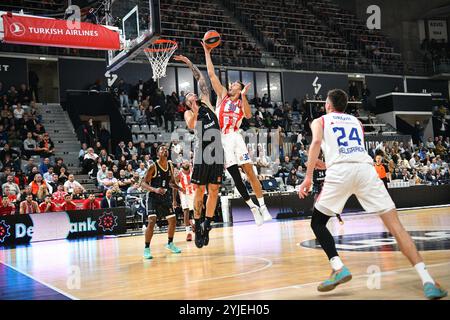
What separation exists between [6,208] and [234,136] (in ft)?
27.4

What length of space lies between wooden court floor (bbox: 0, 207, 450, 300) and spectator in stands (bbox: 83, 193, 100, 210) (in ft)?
16.6

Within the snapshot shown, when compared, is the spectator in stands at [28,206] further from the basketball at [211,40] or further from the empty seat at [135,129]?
the basketball at [211,40]

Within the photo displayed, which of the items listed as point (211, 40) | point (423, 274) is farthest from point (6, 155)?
point (423, 274)

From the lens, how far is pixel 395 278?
15.7ft

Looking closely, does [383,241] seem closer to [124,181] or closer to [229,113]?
[229,113]

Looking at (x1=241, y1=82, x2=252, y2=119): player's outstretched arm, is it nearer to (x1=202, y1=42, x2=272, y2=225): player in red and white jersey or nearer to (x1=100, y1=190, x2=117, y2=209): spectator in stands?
(x1=202, y1=42, x2=272, y2=225): player in red and white jersey

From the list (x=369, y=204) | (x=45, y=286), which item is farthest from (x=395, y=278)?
(x=45, y=286)

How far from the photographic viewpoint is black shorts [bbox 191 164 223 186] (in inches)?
285

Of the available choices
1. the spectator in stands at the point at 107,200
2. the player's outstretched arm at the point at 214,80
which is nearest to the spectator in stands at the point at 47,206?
the spectator in stands at the point at 107,200

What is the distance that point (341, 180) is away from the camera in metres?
4.39

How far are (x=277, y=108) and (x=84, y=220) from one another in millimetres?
12913

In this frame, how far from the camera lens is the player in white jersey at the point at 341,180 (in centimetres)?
432

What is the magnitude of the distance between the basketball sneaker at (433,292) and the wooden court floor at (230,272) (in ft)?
0.46
